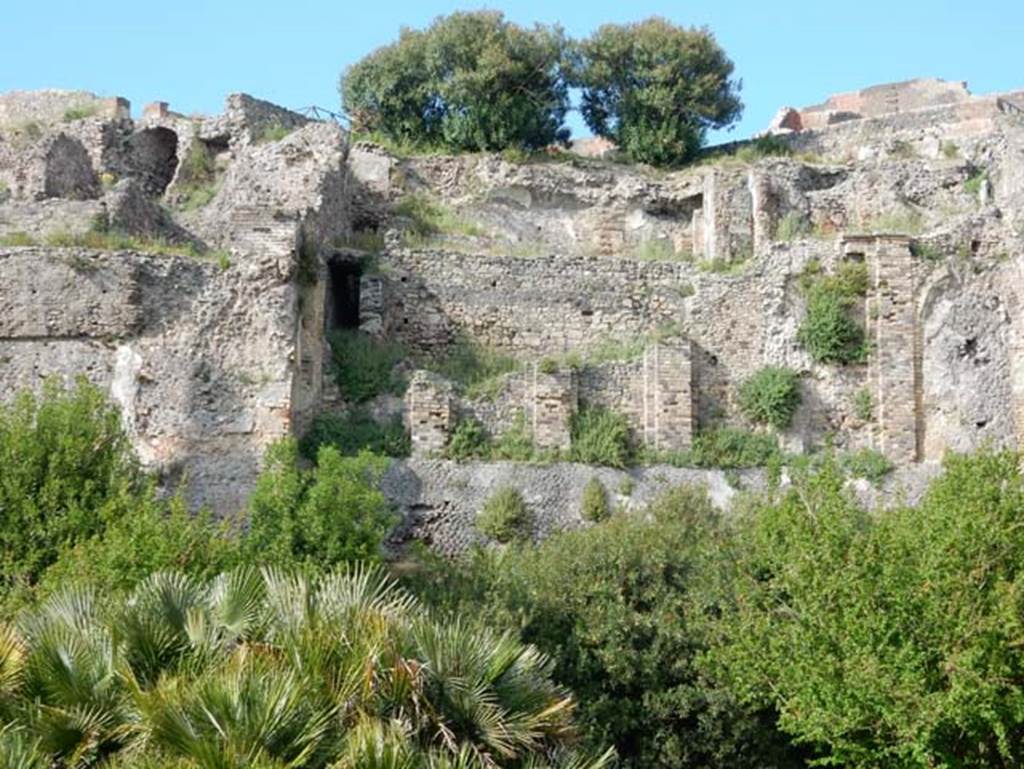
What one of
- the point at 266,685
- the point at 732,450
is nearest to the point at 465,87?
the point at 732,450

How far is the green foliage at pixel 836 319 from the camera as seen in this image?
32094 millimetres

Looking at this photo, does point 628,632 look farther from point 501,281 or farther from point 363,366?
point 501,281

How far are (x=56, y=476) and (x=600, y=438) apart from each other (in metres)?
9.53

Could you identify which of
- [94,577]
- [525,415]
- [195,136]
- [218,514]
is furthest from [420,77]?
[94,577]

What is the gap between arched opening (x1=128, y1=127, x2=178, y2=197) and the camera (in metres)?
39.8

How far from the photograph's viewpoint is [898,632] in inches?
882

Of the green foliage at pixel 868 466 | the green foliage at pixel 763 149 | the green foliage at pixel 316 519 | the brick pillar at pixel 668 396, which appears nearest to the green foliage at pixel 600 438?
the brick pillar at pixel 668 396

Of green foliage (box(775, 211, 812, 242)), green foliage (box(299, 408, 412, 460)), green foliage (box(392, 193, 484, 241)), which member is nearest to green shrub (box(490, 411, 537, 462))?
green foliage (box(299, 408, 412, 460))

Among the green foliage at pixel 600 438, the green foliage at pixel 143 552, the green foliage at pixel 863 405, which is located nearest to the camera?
the green foliage at pixel 143 552

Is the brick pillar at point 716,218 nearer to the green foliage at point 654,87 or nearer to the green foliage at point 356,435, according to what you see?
the green foliage at point 654,87

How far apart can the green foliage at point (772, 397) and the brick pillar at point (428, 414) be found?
17.8 ft

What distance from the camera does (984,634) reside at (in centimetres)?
2197

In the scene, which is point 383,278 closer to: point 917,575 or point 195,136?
point 195,136

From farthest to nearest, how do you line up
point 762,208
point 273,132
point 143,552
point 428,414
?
point 273,132
point 762,208
point 428,414
point 143,552
